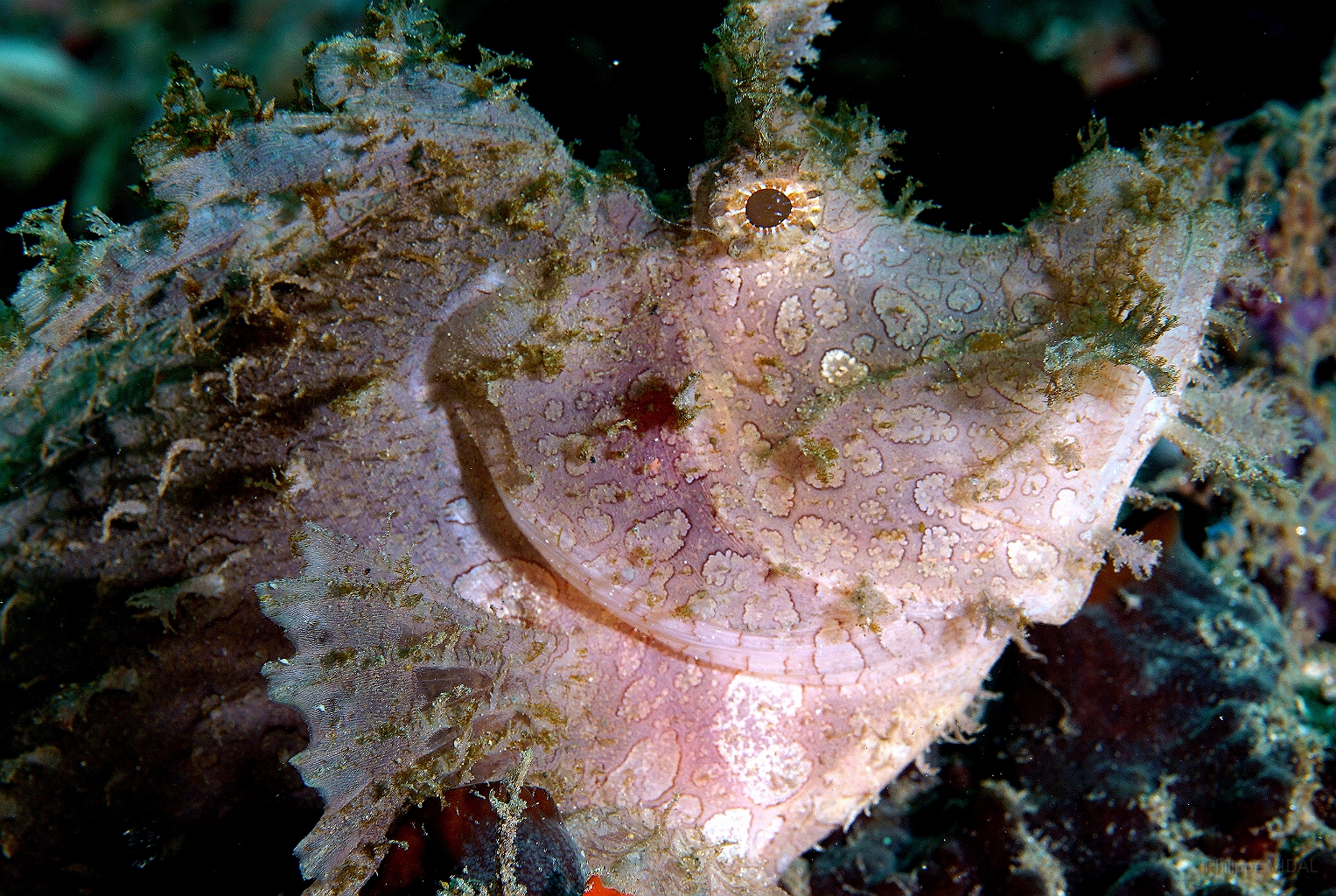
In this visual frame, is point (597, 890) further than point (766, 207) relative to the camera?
No

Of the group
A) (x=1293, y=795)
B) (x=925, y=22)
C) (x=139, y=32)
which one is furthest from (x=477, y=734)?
(x=139, y=32)

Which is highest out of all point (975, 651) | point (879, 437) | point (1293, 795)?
point (879, 437)

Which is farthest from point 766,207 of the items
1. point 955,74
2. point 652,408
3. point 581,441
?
point 955,74

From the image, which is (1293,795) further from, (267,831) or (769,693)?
(267,831)

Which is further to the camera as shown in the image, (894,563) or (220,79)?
(894,563)

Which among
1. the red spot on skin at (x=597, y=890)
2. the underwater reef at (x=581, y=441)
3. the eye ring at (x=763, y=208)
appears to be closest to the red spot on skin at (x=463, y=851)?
the underwater reef at (x=581, y=441)

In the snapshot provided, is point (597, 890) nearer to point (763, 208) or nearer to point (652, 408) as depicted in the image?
point (652, 408)
